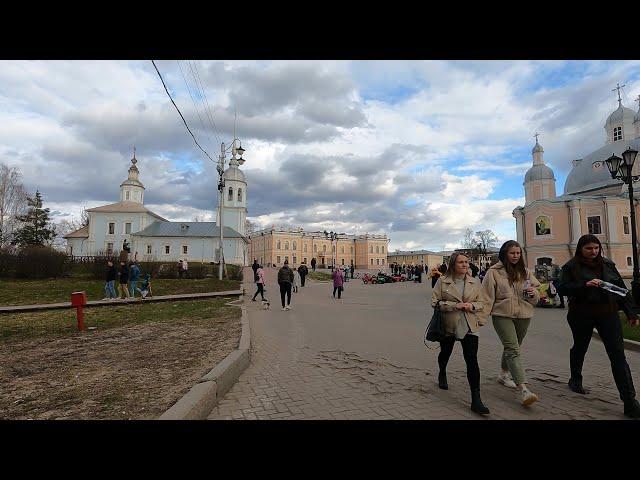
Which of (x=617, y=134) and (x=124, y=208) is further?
(x=124, y=208)

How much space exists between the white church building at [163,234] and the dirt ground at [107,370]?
48.9m

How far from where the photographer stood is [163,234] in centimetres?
5859

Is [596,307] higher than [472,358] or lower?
higher

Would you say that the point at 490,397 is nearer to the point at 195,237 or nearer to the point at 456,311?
the point at 456,311

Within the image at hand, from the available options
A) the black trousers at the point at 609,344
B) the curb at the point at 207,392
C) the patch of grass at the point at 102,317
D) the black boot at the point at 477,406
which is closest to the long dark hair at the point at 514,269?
the black trousers at the point at 609,344

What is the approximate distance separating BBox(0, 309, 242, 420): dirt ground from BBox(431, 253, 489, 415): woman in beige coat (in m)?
3.19

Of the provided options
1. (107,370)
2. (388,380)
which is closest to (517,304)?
(388,380)

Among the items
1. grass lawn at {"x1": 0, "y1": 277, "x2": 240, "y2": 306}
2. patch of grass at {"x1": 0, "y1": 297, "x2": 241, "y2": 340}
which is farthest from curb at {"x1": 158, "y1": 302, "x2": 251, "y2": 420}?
grass lawn at {"x1": 0, "y1": 277, "x2": 240, "y2": 306}

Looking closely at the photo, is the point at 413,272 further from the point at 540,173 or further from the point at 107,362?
the point at 107,362

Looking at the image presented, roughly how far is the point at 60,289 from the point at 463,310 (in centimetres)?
2420

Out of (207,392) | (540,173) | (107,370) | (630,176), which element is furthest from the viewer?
(540,173)

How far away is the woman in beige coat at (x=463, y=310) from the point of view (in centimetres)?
387

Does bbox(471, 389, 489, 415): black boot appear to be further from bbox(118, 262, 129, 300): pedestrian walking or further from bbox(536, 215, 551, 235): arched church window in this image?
bbox(536, 215, 551, 235): arched church window
